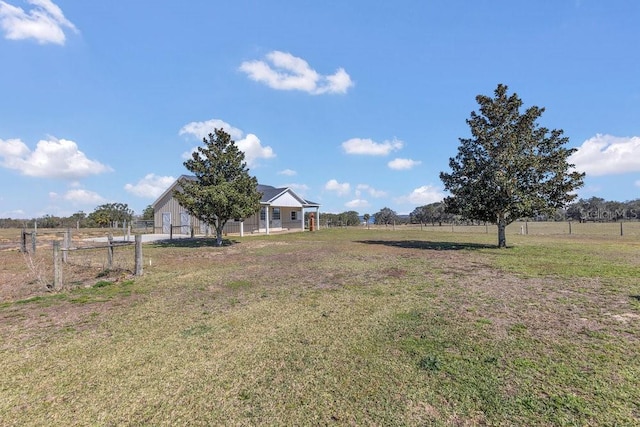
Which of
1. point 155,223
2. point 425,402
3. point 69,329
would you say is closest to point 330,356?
point 425,402

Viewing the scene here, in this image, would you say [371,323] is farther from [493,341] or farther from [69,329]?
[69,329]

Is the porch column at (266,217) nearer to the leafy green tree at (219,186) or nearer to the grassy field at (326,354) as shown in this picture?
the leafy green tree at (219,186)

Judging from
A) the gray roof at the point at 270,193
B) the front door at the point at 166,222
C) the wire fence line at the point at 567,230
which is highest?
the gray roof at the point at 270,193

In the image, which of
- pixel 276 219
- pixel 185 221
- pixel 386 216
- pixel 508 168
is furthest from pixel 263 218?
pixel 386 216

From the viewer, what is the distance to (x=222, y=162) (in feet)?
58.9

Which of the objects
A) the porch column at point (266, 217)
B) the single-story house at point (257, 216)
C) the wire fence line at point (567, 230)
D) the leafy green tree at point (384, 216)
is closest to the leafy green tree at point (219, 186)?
the single-story house at point (257, 216)

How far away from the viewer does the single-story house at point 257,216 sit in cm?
2706

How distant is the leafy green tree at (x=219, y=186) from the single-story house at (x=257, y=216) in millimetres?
6670

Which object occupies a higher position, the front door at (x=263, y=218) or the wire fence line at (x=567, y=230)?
the front door at (x=263, y=218)

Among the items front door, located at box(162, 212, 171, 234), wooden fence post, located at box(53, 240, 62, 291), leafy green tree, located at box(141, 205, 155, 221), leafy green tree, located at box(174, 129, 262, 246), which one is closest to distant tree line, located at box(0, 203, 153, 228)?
leafy green tree, located at box(141, 205, 155, 221)

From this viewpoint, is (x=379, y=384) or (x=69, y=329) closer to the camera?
(x=379, y=384)

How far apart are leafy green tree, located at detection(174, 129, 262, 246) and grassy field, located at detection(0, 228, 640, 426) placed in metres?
9.83

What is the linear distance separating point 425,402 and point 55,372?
3736 millimetres

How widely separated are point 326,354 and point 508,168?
14.1 meters
